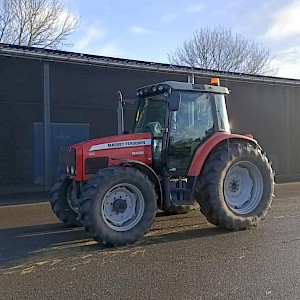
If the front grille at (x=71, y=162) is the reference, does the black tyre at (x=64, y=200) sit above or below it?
below

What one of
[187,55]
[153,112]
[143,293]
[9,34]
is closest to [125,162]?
[153,112]

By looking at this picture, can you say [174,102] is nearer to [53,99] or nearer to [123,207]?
[123,207]

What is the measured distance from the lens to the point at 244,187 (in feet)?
26.1

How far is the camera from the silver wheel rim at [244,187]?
303 inches

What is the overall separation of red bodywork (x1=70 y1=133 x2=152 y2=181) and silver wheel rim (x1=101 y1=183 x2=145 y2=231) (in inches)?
19.7

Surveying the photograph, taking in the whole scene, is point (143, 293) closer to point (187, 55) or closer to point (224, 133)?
point (224, 133)

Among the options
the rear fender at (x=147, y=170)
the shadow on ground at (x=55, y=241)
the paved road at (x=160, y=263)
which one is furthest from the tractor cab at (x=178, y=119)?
the paved road at (x=160, y=263)

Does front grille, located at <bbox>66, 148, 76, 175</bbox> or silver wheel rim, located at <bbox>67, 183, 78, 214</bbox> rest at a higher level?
front grille, located at <bbox>66, 148, 76, 175</bbox>

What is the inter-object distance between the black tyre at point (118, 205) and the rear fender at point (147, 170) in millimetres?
179

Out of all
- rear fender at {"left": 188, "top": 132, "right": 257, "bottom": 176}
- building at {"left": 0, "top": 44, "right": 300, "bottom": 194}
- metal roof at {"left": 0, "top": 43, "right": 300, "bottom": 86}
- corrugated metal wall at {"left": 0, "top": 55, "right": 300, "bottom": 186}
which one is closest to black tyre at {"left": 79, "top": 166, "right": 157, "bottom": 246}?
rear fender at {"left": 188, "top": 132, "right": 257, "bottom": 176}

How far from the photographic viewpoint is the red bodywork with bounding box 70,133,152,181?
680 cm

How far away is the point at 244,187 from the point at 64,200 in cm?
321

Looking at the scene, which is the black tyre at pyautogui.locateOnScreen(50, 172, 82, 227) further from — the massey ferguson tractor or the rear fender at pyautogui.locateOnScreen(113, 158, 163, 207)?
the rear fender at pyautogui.locateOnScreen(113, 158, 163, 207)

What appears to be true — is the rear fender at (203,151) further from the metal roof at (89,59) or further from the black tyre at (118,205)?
the metal roof at (89,59)
